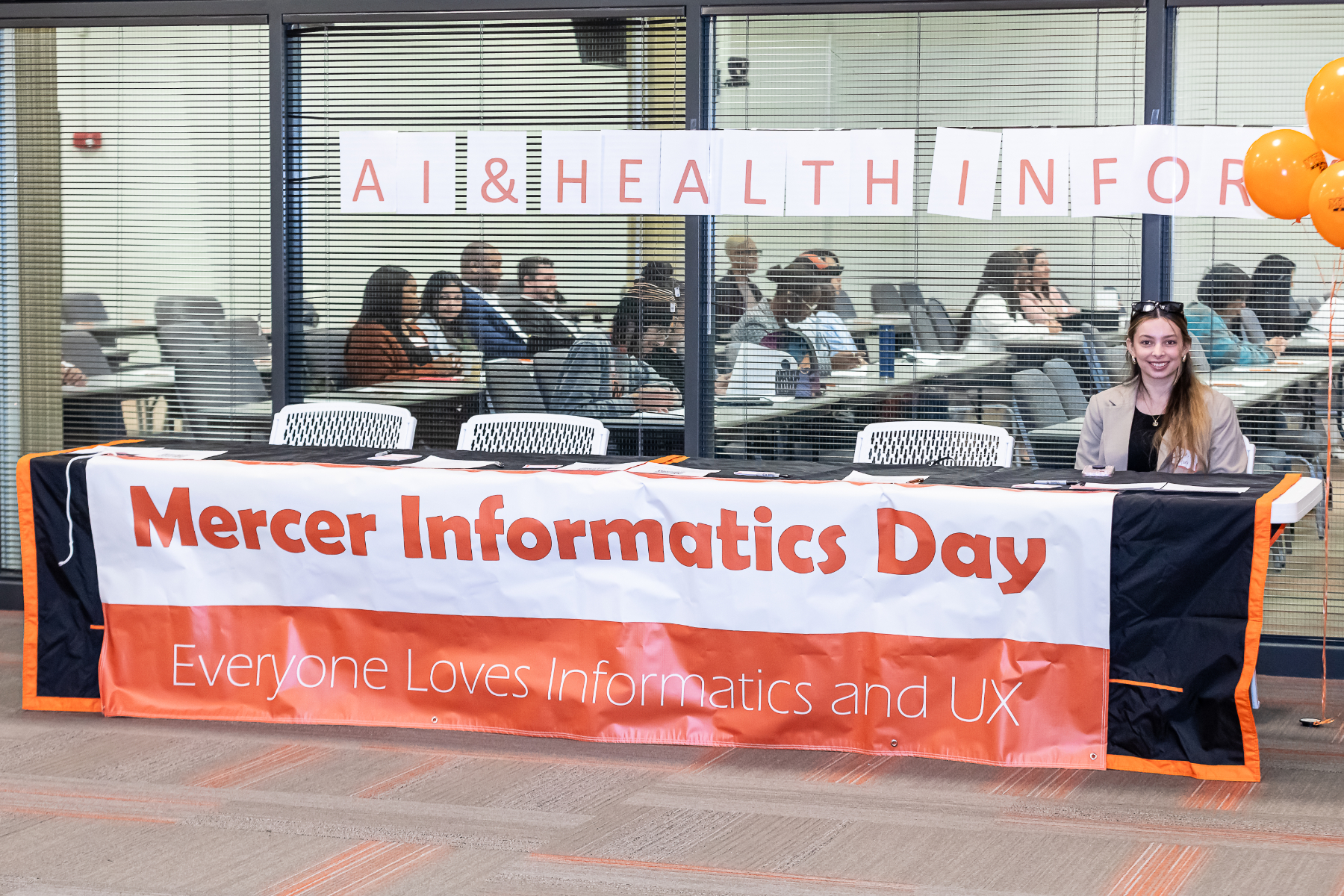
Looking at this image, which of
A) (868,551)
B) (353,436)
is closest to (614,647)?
(868,551)

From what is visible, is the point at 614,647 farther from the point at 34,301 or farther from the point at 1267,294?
the point at 34,301

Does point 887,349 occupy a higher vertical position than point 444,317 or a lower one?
lower

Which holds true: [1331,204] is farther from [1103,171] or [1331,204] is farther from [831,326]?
[831,326]

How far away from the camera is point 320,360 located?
5.86 meters

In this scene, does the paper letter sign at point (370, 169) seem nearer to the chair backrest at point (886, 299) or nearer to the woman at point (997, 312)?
the chair backrest at point (886, 299)

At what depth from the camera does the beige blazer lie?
4418 millimetres

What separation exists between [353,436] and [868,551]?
2.22m

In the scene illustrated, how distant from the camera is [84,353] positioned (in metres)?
6.01

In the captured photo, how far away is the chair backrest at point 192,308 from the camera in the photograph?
19.4ft

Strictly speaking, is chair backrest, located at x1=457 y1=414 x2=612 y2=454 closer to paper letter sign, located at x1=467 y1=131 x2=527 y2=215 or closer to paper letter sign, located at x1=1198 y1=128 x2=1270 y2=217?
paper letter sign, located at x1=467 y1=131 x2=527 y2=215

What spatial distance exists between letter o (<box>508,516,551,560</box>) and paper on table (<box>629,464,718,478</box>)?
0.31m

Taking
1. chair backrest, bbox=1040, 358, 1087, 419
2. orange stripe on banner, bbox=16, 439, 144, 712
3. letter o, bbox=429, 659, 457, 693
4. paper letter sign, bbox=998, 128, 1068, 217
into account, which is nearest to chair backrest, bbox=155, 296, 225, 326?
orange stripe on banner, bbox=16, 439, 144, 712

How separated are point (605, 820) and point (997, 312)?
269 centimetres

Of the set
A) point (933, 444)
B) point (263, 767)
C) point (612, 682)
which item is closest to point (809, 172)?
point (933, 444)
